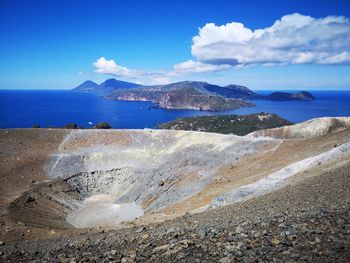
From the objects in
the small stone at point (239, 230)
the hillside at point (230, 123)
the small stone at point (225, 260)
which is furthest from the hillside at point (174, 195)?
the hillside at point (230, 123)

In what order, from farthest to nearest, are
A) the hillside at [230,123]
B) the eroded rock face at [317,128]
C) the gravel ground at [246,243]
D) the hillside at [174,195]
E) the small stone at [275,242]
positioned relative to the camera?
the hillside at [230,123], the eroded rock face at [317,128], the hillside at [174,195], the small stone at [275,242], the gravel ground at [246,243]

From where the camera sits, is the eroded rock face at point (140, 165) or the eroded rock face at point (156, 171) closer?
the eroded rock face at point (156, 171)

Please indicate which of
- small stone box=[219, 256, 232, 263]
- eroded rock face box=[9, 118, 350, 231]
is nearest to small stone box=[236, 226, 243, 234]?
small stone box=[219, 256, 232, 263]

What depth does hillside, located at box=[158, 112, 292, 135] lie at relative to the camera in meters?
148

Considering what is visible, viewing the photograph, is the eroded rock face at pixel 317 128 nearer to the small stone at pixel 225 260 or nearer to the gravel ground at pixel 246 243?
the gravel ground at pixel 246 243

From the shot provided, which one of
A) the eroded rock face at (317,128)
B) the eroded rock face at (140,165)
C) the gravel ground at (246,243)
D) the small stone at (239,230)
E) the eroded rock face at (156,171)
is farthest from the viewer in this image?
the eroded rock face at (317,128)

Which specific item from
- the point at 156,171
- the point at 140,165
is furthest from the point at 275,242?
the point at 140,165

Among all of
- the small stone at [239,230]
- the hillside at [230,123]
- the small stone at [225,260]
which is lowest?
the hillside at [230,123]

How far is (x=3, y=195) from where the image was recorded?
31.1 meters

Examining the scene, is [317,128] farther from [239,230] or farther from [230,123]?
[230,123]

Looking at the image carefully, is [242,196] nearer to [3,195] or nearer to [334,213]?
[334,213]

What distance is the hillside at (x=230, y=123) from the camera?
14800cm

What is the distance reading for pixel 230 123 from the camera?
156750 millimetres

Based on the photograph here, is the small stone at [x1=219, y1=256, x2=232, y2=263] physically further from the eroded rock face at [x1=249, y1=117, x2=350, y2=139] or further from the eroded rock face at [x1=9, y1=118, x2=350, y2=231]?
the eroded rock face at [x1=249, y1=117, x2=350, y2=139]
